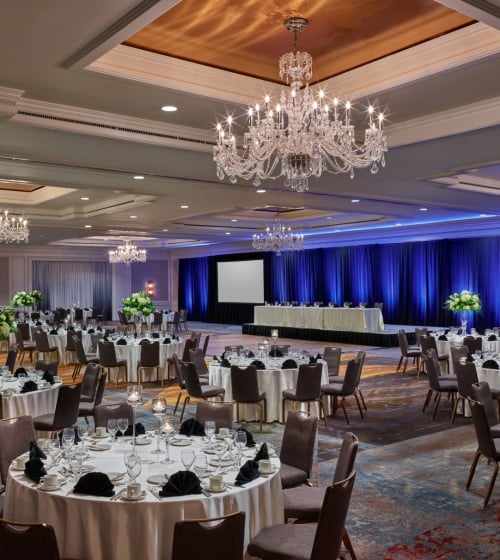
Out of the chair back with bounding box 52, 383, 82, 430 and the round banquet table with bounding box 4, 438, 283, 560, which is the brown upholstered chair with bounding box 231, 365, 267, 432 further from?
the round banquet table with bounding box 4, 438, 283, 560

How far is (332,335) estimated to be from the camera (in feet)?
59.9

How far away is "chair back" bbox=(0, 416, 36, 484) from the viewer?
422 centimetres

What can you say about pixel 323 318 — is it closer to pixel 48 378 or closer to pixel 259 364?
pixel 259 364

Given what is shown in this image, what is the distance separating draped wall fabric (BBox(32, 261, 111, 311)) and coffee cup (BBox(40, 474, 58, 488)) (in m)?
22.6

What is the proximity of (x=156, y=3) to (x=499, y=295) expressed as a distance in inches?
620

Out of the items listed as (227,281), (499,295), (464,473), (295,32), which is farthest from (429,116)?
(227,281)

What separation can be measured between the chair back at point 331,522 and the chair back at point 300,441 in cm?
119

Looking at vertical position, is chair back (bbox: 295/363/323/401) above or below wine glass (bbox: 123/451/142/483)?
below

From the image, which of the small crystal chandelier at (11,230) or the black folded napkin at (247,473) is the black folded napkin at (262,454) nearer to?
the black folded napkin at (247,473)

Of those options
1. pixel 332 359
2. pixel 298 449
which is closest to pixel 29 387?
pixel 298 449

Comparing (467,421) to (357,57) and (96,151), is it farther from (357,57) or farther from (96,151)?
(96,151)

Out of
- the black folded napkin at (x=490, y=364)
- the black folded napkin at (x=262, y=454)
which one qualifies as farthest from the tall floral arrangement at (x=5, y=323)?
the black folded napkin at (x=490, y=364)

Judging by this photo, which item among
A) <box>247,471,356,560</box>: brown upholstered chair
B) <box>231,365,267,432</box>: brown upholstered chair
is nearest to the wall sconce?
<box>231,365,267,432</box>: brown upholstered chair

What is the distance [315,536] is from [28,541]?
1.32 m
